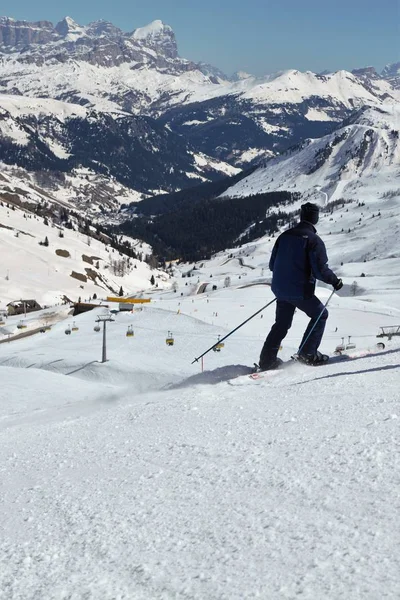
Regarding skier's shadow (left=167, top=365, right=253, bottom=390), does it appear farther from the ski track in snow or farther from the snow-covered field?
the ski track in snow

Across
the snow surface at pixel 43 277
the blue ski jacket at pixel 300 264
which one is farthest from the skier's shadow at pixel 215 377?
the snow surface at pixel 43 277

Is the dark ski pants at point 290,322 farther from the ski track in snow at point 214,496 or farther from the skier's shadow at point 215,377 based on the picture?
the ski track in snow at point 214,496

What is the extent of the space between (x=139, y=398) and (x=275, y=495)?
6.41m

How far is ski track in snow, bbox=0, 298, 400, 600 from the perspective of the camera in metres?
4.16

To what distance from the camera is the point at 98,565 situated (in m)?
4.54

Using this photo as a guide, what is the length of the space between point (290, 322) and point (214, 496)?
273 inches

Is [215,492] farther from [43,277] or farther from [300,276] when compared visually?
[43,277]

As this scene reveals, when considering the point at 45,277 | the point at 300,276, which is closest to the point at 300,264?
the point at 300,276

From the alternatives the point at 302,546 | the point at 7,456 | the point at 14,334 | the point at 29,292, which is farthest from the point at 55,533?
the point at 29,292

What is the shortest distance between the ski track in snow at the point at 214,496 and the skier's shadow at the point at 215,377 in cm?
124

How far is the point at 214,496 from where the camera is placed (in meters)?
5.54

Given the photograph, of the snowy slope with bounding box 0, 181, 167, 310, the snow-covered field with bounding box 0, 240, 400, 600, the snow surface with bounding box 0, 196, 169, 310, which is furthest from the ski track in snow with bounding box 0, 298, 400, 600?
the snow surface with bounding box 0, 196, 169, 310

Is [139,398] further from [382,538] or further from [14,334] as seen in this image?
[14,334]

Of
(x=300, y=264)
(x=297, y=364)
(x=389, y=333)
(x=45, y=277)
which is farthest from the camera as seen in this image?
(x=45, y=277)
